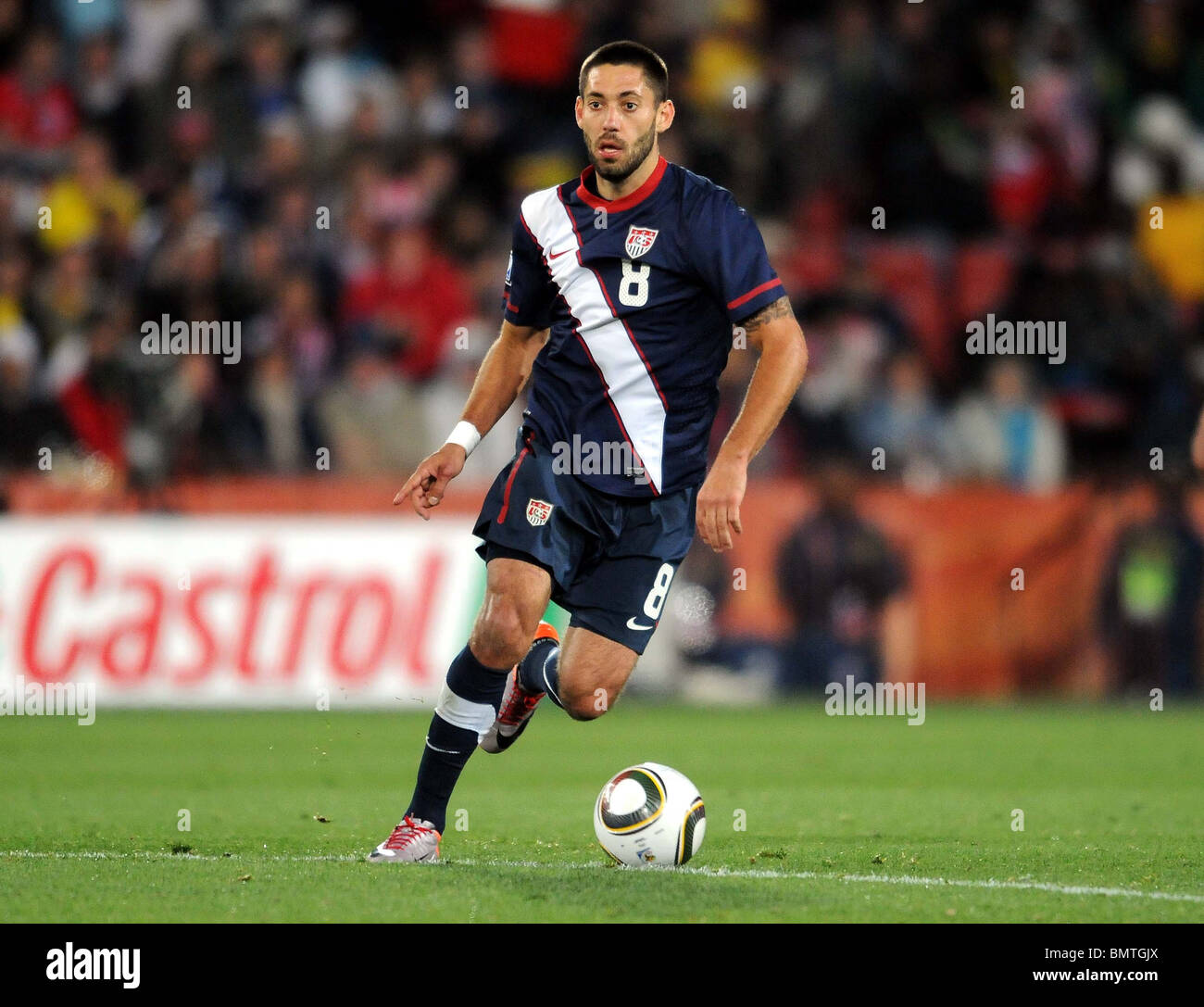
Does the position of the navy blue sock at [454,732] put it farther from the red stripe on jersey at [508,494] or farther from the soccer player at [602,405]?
the red stripe on jersey at [508,494]

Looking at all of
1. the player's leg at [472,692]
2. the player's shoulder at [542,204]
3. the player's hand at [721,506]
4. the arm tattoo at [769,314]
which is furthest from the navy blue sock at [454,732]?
the player's shoulder at [542,204]

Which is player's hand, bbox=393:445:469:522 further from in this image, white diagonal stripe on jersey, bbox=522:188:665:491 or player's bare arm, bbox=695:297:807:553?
player's bare arm, bbox=695:297:807:553

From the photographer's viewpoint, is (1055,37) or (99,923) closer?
(99,923)

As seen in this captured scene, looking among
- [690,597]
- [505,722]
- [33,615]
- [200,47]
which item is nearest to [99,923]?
[505,722]

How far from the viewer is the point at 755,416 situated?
5.96m

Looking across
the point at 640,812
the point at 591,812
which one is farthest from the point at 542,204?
the point at 591,812

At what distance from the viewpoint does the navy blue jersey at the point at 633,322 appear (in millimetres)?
6352

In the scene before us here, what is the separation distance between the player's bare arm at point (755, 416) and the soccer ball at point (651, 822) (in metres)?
0.93

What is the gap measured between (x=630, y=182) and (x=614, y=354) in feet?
1.91

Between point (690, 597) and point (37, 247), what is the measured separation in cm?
590

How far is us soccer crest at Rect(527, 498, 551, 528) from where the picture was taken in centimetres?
629

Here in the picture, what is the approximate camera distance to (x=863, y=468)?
14.4 m

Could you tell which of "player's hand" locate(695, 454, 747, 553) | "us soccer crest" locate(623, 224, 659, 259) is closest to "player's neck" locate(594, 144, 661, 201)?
"us soccer crest" locate(623, 224, 659, 259)
